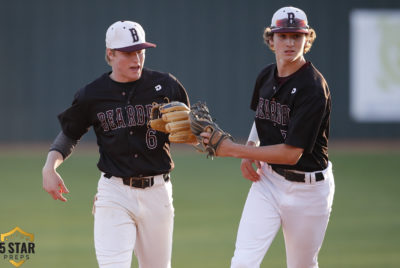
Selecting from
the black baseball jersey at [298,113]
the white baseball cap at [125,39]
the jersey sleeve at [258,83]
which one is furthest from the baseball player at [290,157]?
the white baseball cap at [125,39]

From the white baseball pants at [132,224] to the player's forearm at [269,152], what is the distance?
23.6 inches

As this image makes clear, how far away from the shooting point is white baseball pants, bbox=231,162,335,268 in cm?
457

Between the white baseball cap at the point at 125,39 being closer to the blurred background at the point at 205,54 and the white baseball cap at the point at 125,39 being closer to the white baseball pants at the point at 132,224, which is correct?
the white baseball pants at the point at 132,224

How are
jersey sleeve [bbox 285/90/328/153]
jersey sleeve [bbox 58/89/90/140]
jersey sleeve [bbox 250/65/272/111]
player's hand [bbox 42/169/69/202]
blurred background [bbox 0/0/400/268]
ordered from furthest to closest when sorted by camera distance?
blurred background [bbox 0/0/400/268], jersey sleeve [bbox 250/65/272/111], jersey sleeve [bbox 58/89/90/140], player's hand [bbox 42/169/69/202], jersey sleeve [bbox 285/90/328/153]

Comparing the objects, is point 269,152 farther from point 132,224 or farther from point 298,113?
point 132,224

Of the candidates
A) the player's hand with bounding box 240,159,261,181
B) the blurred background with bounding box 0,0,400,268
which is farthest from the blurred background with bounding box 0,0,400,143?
the player's hand with bounding box 240,159,261,181

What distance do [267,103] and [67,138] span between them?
4.68ft

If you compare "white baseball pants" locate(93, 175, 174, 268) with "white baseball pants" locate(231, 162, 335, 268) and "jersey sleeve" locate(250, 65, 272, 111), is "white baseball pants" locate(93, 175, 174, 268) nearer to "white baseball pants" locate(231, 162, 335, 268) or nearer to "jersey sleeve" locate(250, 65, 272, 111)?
"white baseball pants" locate(231, 162, 335, 268)

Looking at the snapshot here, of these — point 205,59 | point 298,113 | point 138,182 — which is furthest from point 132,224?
point 205,59

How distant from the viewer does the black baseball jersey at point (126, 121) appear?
468 cm

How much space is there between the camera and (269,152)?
4414 mm

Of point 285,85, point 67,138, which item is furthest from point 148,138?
point 285,85

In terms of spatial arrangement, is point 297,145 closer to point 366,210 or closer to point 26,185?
point 366,210

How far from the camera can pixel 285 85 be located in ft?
15.1
